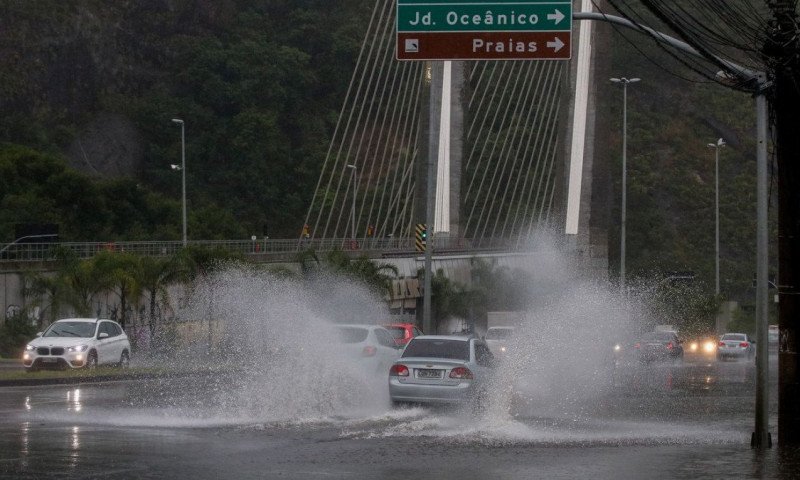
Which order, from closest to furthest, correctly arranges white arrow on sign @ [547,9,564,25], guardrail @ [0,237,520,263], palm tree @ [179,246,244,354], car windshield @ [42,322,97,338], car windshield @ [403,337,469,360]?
white arrow on sign @ [547,9,564,25] < car windshield @ [403,337,469,360] < car windshield @ [42,322,97,338] < palm tree @ [179,246,244,354] < guardrail @ [0,237,520,263]

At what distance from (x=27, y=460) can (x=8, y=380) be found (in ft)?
52.8

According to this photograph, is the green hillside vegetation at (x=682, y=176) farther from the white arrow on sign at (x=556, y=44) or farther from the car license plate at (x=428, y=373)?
the white arrow on sign at (x=556, y=44)

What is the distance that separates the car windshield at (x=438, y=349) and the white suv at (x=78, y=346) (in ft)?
46.9

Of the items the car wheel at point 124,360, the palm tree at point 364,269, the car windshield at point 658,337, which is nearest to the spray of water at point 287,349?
the palm tree at point 364,269

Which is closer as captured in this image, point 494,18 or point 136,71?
point 494,18

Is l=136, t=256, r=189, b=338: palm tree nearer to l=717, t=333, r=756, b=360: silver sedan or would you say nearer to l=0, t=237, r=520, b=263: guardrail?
l=0, t=237, r=520, b=263: guardrail

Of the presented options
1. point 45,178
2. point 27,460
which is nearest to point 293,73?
point 45,178

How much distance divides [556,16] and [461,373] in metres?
5.75

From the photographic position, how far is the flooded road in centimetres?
1581

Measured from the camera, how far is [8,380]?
31.6 meters

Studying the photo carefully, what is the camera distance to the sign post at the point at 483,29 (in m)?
21.8

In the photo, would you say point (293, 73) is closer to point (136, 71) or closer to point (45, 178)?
point (136, 71)

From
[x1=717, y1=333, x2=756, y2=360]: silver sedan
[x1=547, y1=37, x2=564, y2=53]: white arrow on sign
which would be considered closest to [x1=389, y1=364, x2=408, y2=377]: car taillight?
[x1=547, y1=37, x2=564, y2=53]: white arrow on sign

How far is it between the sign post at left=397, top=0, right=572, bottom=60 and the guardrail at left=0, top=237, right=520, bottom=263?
95.1ft
